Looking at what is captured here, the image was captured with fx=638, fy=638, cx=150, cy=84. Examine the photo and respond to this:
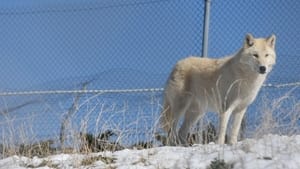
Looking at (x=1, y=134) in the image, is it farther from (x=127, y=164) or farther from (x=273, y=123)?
(x=273, y=123)

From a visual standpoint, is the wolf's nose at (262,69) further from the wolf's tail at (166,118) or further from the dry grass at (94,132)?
the wolf's tail at (166,118)

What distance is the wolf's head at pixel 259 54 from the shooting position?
6449 mm

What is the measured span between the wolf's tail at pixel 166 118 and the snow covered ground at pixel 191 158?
1.88 metres

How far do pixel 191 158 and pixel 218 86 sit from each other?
2666 mm

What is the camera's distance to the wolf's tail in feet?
21.6

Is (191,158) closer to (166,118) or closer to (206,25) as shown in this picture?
(206,25)

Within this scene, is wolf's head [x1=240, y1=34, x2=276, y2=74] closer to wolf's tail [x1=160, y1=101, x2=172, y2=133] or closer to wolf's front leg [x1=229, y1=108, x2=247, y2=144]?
wolf's front leg [x1=229, y1=108, x2=247, y2=144]

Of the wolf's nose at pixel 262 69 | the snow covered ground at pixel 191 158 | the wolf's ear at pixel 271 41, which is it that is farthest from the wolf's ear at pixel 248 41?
the snow covered ground at pixel 191 158

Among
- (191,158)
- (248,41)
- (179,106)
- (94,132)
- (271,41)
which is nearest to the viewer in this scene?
(191,158)

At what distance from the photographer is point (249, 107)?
6570mm

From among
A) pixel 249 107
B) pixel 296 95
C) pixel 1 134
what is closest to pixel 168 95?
pixel 249 107

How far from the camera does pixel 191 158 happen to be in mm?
4180

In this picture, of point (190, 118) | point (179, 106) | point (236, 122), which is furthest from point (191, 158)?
point (190, 118)

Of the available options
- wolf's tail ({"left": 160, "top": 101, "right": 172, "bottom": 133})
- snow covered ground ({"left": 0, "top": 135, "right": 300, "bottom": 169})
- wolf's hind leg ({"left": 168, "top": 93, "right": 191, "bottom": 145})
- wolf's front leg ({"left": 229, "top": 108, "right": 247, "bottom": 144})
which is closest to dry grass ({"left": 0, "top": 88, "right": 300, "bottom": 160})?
snow covered ground ({"left": 0, "top": 135, "right": 300, "bottom": 169})
